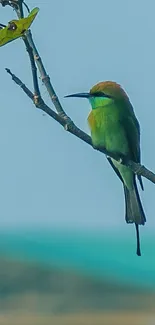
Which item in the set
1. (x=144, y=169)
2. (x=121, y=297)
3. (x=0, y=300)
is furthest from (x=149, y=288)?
(x=144, y=169)

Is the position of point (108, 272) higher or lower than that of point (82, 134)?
higher

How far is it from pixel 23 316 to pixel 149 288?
378 mm

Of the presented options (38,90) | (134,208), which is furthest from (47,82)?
(134,208)

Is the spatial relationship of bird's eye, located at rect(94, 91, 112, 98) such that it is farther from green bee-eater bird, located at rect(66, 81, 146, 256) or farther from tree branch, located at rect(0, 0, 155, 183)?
tree branch, located at rect(0, 0, 155, 183)

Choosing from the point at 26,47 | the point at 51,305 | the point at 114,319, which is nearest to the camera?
the point at 26,47

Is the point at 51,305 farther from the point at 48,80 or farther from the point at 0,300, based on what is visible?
the point at 48,80

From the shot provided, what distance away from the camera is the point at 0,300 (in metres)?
2.86

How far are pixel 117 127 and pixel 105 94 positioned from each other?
56 mm

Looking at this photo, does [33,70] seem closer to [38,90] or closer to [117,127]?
[38,90]

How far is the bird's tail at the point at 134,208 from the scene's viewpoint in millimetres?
832

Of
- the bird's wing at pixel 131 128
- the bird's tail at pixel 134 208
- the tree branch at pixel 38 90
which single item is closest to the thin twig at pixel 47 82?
the tree branch at pixel 38 90

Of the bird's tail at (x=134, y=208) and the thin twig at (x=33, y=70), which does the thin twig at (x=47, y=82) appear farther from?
the bird's tail at (x=134, y=208)

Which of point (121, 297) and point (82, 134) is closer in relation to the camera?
point (82, 134)

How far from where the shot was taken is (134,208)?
2.83 ft
